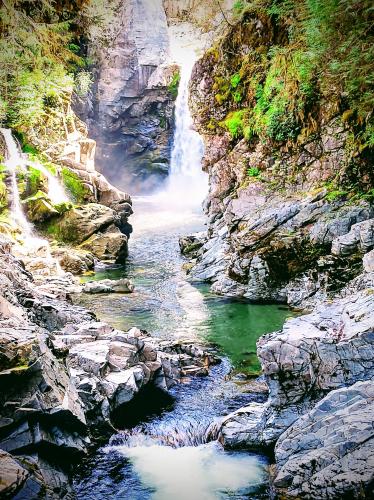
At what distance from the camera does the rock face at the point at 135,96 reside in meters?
37.1

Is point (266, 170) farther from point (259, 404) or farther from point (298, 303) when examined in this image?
point (259, 404)

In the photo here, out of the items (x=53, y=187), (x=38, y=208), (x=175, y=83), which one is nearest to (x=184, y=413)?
(x=38, y=208)

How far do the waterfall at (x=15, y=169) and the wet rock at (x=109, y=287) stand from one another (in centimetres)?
602

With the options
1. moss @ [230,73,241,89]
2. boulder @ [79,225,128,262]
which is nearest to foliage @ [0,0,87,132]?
boulder @ [79,225,128,262]

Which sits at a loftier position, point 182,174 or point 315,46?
point 315,46

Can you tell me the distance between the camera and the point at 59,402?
20.5ft

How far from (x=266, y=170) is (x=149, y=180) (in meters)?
25.4

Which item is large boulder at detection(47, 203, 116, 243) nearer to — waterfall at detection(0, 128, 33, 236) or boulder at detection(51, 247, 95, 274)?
waterfall at detection(0, 128, 33, 236)

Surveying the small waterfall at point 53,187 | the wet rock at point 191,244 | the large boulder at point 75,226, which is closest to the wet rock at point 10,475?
the wet rock at point 191,244

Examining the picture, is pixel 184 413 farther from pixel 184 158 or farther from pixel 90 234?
pixel 184 158

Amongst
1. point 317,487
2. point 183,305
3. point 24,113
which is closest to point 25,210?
point 24,113

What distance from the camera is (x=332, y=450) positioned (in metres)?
5.02

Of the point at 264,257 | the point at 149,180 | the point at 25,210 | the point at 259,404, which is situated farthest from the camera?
the point at 149,180

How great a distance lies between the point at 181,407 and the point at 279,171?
1020 cm
